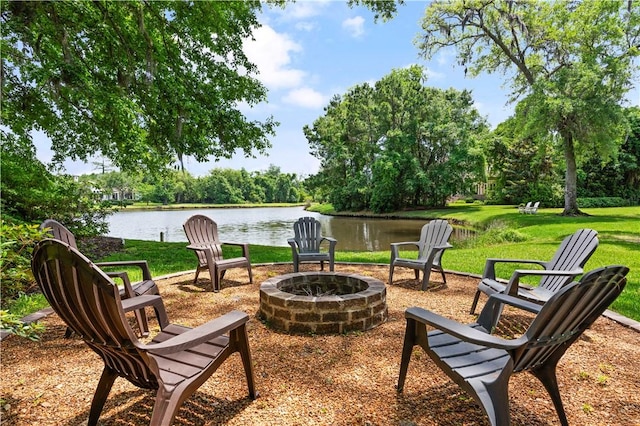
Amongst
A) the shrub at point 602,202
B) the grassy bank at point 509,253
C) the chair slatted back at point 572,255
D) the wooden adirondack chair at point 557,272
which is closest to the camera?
the wooden adirondack chair at point 557,272

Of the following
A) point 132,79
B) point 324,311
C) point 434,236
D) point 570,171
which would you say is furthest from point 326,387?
point 570,171

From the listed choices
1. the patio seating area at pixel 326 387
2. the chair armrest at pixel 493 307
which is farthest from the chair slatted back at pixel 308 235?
the chair armrest at pixel 493 307

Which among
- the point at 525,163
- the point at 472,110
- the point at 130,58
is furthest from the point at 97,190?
the point at 472,110

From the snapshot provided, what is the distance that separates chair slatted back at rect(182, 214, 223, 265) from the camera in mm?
4899

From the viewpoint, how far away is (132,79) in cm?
687

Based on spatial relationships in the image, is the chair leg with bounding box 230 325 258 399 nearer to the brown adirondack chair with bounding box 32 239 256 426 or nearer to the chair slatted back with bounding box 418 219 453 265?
the brown adirondack chair with bounding box 32 239 256 426

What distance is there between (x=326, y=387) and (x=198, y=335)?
3.14 ft

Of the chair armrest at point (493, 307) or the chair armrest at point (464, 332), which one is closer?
the chair armrest at point (464, 332)

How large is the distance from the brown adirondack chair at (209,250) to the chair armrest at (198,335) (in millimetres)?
2636

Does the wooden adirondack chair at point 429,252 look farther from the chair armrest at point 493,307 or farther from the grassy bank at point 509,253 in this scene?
the chair armrest at point 493,307

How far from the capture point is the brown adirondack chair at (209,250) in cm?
457

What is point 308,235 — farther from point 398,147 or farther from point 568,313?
point 398,147

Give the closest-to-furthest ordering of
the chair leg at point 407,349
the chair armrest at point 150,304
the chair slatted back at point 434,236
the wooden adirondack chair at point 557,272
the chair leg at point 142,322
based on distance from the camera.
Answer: the chair leg at point 407,349 → the chair armrest at point 150,304 → the chair leg at point 142,322 → the wooden adirondack chair at point 557,272 → the chair slatted back at point 434,236

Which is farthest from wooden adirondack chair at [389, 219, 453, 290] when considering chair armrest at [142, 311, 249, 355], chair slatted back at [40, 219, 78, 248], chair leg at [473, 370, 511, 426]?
chair slatted back at [40, 219, 78, 248]
